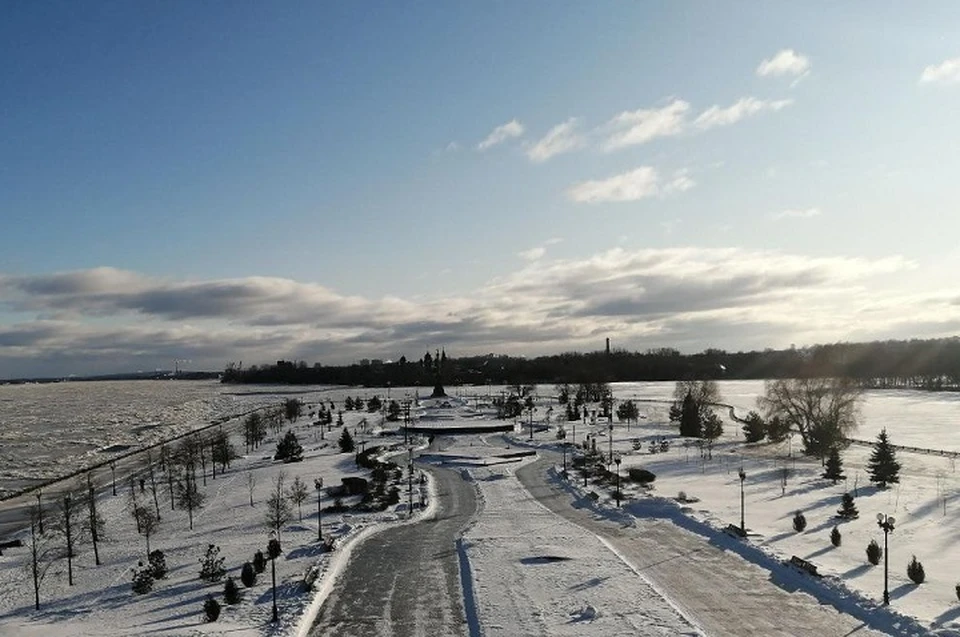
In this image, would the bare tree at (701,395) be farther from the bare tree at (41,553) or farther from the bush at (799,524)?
the bare tree at (41,553)

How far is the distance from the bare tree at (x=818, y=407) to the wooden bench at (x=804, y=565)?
4310 cm

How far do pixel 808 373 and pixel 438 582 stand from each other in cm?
7015

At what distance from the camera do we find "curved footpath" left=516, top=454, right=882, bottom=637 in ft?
79.1

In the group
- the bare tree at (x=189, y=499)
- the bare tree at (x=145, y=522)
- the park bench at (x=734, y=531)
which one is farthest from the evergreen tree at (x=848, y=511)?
the bare tree at (x=189, y=499)

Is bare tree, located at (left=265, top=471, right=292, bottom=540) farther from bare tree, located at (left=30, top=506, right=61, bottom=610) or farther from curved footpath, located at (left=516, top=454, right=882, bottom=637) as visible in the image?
curved footpath, located at (left=516, top=454, right=882, bottom=637)

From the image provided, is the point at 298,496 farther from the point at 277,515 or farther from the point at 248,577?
the point at 248,577

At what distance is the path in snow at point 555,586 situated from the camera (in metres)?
24.6

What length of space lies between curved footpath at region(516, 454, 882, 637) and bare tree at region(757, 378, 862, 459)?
3933cm

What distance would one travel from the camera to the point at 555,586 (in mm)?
28875

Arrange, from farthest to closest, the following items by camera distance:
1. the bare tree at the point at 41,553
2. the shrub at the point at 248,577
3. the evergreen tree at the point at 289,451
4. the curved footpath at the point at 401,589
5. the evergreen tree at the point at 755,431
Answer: the evergreen tree at the point at 755,431 < the evergreen tree at the point at 289,451 < the bare tree at the point at 41,553 < the shrub at the point at 248,577 < the curved footpath at the point at 401,589

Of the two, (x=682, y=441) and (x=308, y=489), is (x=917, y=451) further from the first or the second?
(x=308, y=489)

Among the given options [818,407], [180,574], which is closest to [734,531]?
[180,574]

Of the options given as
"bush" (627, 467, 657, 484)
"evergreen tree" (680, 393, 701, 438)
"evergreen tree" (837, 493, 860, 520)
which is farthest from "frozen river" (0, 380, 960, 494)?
"evergreen tree" (837, 493, 860, 520)

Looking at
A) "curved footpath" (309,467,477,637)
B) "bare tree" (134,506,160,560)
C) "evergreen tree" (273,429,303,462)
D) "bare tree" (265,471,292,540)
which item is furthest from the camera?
"evergreen tree" (273,429,303,462)
